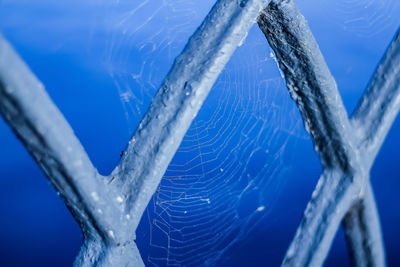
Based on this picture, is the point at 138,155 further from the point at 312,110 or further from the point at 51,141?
the point at 312,110

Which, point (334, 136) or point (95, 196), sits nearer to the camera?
point (95, 196)

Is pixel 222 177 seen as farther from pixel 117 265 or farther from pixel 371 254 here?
pixel 117 265

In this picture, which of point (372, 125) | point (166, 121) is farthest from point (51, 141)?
point (372, 125)

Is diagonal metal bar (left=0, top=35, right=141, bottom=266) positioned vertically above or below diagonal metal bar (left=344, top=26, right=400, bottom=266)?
above

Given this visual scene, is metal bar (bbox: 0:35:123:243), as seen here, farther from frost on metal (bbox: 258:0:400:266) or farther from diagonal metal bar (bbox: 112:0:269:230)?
frost on metal (bbox: 258:0:400:266)

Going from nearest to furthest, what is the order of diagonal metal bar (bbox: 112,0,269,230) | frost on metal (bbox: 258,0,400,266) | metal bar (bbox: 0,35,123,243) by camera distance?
metal bar (bbox: 0,35,123,243) → diagonal metal bar (bbox: 112,0,269,230) → frost on metal (bbox: 258,0,400,266)

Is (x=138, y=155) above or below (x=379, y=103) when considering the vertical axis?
above

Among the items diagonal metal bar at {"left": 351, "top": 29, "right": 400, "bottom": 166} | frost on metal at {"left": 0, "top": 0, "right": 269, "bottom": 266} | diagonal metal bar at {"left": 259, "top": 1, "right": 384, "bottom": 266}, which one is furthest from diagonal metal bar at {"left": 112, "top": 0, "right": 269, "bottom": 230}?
diagonal metal bar at {"left": 351, "top": 29, "right": 400, "bottom": 166}
